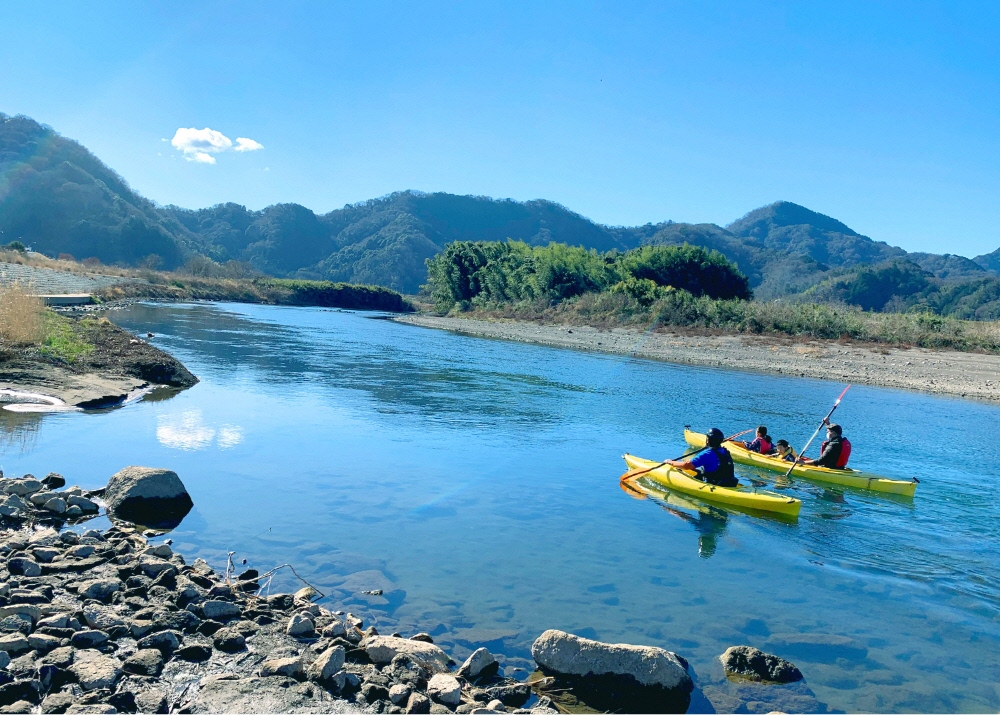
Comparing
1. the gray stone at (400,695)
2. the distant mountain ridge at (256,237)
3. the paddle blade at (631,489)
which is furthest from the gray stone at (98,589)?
the distant mountain ridge at (256,237)

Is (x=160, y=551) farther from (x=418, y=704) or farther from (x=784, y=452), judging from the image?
(x=784, y=452)

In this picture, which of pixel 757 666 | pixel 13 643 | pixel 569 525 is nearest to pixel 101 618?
pixel 13 643

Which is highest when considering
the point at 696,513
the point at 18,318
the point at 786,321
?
the point at 786,321

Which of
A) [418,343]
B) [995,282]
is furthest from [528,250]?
[995,282]

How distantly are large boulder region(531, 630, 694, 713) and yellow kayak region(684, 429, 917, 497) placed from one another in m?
8.39

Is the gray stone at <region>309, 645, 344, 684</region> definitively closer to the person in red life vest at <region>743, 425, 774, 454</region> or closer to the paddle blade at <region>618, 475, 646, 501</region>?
the paddle blade at <region>618, 475, 646, 501</region>

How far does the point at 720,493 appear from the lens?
1183 cm

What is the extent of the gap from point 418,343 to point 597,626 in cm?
3381

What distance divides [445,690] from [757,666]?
2.85 m

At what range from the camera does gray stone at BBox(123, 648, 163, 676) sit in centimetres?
494

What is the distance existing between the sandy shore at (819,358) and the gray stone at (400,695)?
2720cm

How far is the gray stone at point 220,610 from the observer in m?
5.96

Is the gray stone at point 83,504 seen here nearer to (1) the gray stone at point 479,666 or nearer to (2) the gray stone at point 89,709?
(2) the gray stone at point 89,709

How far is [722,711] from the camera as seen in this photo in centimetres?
565
